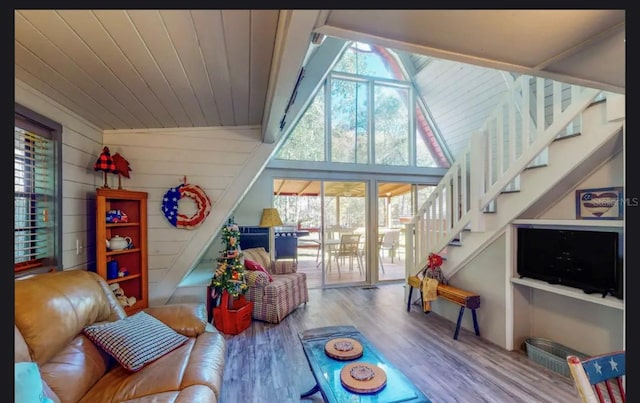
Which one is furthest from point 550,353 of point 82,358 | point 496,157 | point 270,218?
point 270,218

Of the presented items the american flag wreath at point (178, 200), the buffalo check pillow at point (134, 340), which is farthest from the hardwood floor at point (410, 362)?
the american flag wreath at point (178, 200)

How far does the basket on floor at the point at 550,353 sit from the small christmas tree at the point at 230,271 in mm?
2900

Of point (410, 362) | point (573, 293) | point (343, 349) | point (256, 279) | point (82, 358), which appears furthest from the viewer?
point (256, 279)

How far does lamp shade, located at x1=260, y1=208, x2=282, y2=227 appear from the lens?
455cm

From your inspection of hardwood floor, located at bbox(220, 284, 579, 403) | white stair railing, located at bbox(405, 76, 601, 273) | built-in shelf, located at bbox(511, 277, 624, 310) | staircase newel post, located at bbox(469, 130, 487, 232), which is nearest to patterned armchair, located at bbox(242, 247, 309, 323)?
hardwood floor, located at bbox(220, 284, 579, 403)

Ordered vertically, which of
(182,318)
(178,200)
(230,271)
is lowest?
(182,318)

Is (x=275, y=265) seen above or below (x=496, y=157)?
below

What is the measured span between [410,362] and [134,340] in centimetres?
224

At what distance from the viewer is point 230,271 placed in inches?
124

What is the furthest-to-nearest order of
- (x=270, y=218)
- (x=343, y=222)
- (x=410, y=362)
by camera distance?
(x=343, y=222) → (x=270, y=218) → (x=410, y=362)

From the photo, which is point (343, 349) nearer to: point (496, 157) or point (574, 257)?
point (574, 257)

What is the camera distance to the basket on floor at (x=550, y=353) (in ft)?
7.56

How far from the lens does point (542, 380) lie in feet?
7.33

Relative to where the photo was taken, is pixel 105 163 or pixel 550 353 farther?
pixel 105 163
